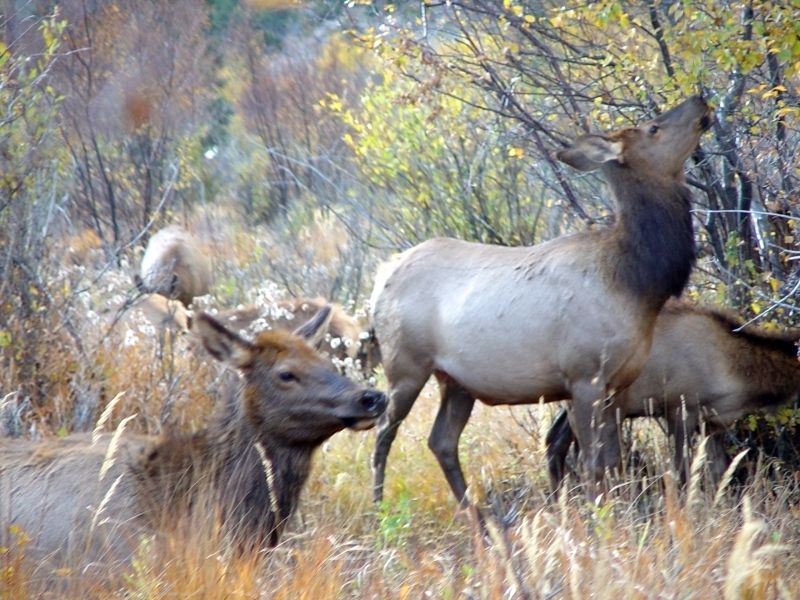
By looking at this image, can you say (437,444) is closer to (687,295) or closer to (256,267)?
(687,295)

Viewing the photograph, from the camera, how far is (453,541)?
25.1 feet

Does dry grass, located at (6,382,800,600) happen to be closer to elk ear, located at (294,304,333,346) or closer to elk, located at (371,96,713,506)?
elk, located at (371,96,713,506)

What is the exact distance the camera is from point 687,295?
963 centimetres

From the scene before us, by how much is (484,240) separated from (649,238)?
3.32 metres

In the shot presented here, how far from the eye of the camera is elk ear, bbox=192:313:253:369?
6742 mm

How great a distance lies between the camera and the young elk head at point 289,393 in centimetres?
665

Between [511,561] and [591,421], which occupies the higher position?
[591,421]

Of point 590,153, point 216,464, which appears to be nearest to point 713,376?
point 590,153

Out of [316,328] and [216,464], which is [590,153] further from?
[216,464]

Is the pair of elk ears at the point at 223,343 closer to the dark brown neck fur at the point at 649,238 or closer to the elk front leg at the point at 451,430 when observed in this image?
the elk front leg at the point at 451,430

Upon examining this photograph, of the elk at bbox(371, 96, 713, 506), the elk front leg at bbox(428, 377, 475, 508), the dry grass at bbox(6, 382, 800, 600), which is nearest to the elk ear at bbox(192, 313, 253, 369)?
the dry grass at bbox(6, 382, 800, 600)

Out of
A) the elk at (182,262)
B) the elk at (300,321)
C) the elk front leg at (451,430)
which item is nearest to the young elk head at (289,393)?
the elk front leg at (451,430)

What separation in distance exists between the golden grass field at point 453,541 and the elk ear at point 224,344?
Answer: 0.98 meters

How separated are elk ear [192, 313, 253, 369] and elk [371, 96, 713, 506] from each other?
2183 mm
